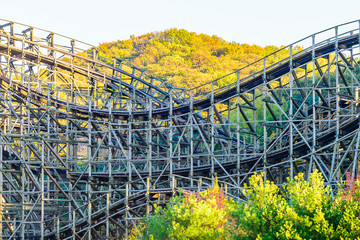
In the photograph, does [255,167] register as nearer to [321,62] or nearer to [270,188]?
[270,188]

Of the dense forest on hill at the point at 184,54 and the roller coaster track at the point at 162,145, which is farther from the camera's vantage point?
the dense forest on hill at the point at 184,54

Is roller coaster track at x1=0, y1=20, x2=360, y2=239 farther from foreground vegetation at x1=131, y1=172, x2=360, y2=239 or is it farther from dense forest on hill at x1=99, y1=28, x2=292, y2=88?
dense forest on hill at x1=99, y1=28, x2=292, y2=88

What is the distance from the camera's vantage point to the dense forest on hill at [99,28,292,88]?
6906cm

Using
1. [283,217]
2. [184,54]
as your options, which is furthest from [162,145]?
[184,54]

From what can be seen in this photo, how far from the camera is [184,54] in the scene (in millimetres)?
75250

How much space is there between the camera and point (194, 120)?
2972 centimetres

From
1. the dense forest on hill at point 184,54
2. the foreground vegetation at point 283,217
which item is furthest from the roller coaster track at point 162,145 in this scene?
the dense forest on hill at point 184,54

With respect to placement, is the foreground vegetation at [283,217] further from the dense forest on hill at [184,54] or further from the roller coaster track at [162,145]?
the dense forest on hill at [184,54]

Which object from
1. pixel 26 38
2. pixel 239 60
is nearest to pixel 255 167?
pixel 26 38

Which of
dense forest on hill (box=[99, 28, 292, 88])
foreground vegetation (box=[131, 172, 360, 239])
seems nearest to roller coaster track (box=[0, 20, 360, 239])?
foreground vegetation (box=[131, 172, 360, 239])

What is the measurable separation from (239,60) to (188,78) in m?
9.65

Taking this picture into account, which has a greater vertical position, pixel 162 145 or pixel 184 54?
pixel 184 54

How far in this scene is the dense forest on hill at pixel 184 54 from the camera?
69.1 meters

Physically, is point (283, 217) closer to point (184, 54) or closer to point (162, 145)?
point (162, 145)
